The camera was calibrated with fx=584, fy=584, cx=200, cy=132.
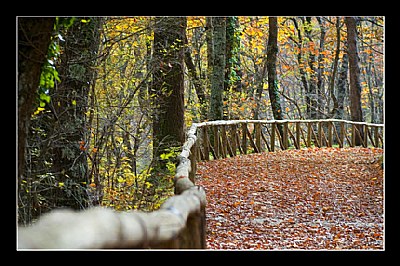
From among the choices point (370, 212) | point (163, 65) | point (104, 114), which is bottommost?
point (370, 212)

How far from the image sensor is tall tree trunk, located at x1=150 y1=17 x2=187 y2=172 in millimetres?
8516

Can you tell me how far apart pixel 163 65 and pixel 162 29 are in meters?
0.73

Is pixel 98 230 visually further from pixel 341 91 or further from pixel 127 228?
pixel 341 91

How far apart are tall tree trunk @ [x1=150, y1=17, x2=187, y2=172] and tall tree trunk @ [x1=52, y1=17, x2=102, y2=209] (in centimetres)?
190

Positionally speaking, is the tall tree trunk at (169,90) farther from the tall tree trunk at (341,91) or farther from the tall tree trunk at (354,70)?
the tall tree trunk at (341,91)

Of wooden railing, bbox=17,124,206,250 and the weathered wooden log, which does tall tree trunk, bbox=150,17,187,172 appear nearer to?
wooden railing, bbox=17,124,206,250

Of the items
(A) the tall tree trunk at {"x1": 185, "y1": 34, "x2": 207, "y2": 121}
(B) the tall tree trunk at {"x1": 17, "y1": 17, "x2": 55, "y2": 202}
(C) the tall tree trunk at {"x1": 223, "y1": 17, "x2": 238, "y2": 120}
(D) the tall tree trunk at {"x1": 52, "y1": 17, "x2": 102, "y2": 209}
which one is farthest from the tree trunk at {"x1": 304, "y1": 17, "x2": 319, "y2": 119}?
(B) the tall tree trunk at {"x1": 17, "y1": 17, "x2": 55, "y2": 202}

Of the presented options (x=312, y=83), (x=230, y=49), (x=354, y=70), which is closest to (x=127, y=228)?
(x=230, y=49)

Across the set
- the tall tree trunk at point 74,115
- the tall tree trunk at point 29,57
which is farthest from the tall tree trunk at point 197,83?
the tall tree trunk at point 29,57

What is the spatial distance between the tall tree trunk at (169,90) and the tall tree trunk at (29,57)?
5.34 metres

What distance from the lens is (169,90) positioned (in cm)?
894

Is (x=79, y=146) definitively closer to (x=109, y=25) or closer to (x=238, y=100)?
(x=109, y=25)
